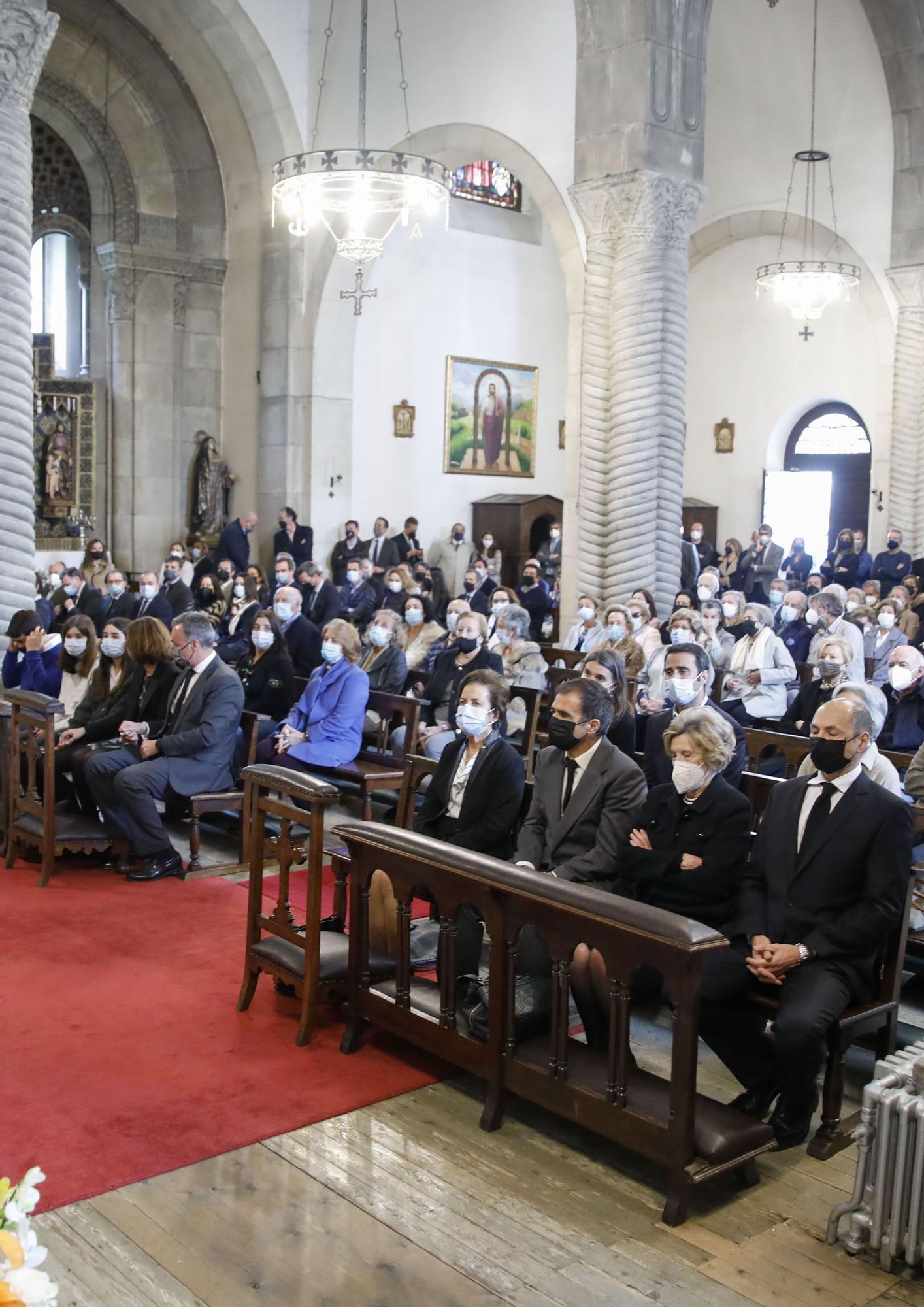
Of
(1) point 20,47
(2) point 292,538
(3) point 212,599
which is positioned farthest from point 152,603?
(2) point 292,538

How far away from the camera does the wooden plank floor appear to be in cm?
308

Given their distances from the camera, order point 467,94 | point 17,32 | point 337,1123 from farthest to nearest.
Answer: point 467,94
point 17,32
point 337,1123

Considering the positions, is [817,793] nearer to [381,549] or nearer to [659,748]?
[659,748]

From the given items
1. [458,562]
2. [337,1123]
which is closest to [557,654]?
[337,1123]

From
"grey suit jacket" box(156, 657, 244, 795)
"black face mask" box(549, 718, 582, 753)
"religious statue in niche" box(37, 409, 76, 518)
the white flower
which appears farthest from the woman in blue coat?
"religious statue in niche" box(37, 409, 76, 518)

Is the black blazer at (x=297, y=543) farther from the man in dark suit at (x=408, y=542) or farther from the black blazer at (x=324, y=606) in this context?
the black blazer at (x=324, y=606)

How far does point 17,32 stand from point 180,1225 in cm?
794

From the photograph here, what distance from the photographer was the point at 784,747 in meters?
5.84

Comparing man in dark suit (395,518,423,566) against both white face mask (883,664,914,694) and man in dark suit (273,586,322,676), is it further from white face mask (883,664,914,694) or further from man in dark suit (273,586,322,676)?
white face mask (883,664,914,694)

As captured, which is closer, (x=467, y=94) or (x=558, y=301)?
(x=467, y=94)

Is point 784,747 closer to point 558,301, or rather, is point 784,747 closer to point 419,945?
point 419,945

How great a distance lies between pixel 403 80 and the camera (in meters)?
14.6

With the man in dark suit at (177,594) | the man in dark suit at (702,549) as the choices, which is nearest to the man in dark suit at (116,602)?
the man in dark suit at (177,594)

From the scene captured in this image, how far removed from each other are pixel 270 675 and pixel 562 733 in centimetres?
370
